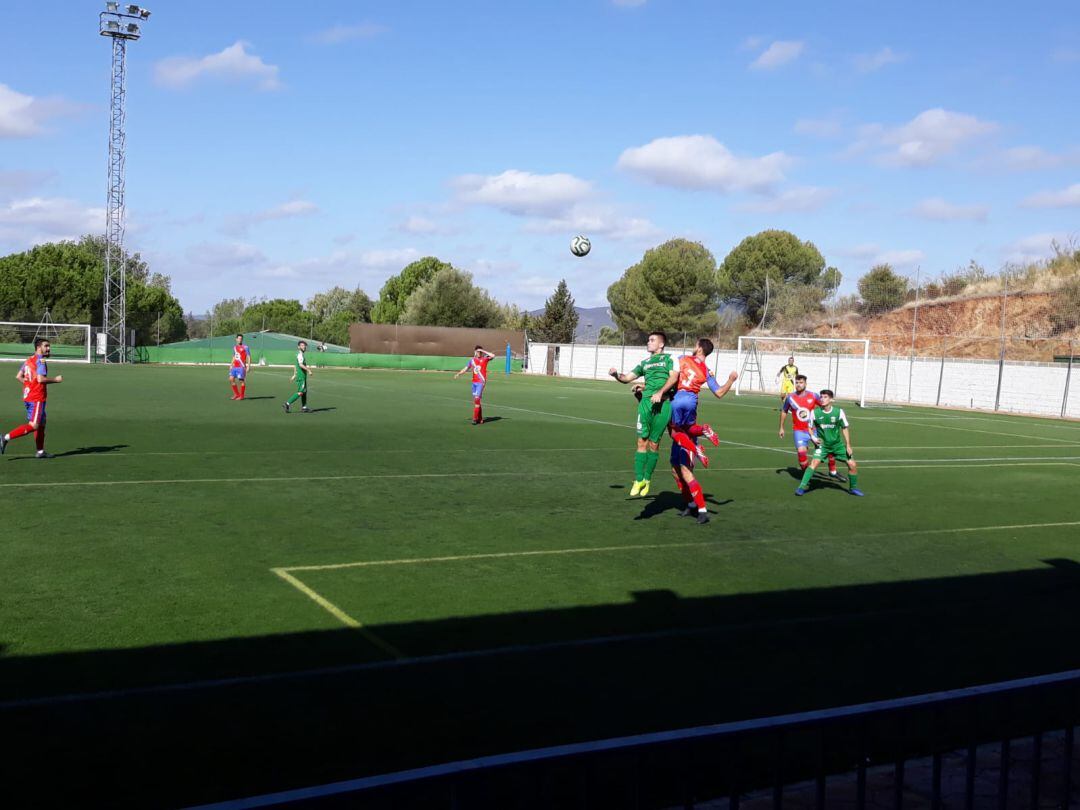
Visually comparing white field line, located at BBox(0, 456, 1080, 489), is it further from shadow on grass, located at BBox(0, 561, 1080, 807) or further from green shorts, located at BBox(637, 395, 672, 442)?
shadow on grass, located at BBox(0, 561, 1080, 807)

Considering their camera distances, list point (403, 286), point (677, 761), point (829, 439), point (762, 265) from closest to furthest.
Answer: point (677, 761) < point (829, 439) < point (762, 265) < point (403, 286)

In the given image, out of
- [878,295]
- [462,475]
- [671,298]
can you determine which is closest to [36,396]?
[462,475]

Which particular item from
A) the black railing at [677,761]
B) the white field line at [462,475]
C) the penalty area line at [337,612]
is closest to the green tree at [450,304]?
the white field line at [462,475]

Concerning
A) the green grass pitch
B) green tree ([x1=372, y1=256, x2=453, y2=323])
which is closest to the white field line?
the green grass pitch

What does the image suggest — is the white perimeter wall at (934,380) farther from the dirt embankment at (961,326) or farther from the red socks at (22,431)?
the red socks at (22,431)

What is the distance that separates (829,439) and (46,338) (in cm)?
5492

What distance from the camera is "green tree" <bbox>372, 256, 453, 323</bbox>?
124 meters

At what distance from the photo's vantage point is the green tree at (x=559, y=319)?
315 ft

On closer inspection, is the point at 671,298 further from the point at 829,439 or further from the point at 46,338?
the point at 829,439

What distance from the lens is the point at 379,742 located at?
5.39 metres

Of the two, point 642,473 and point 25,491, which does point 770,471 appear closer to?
point 642,473

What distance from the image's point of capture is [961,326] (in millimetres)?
58531

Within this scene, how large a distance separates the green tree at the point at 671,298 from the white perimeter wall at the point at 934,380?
29.8 m

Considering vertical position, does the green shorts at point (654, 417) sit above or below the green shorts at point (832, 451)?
above
